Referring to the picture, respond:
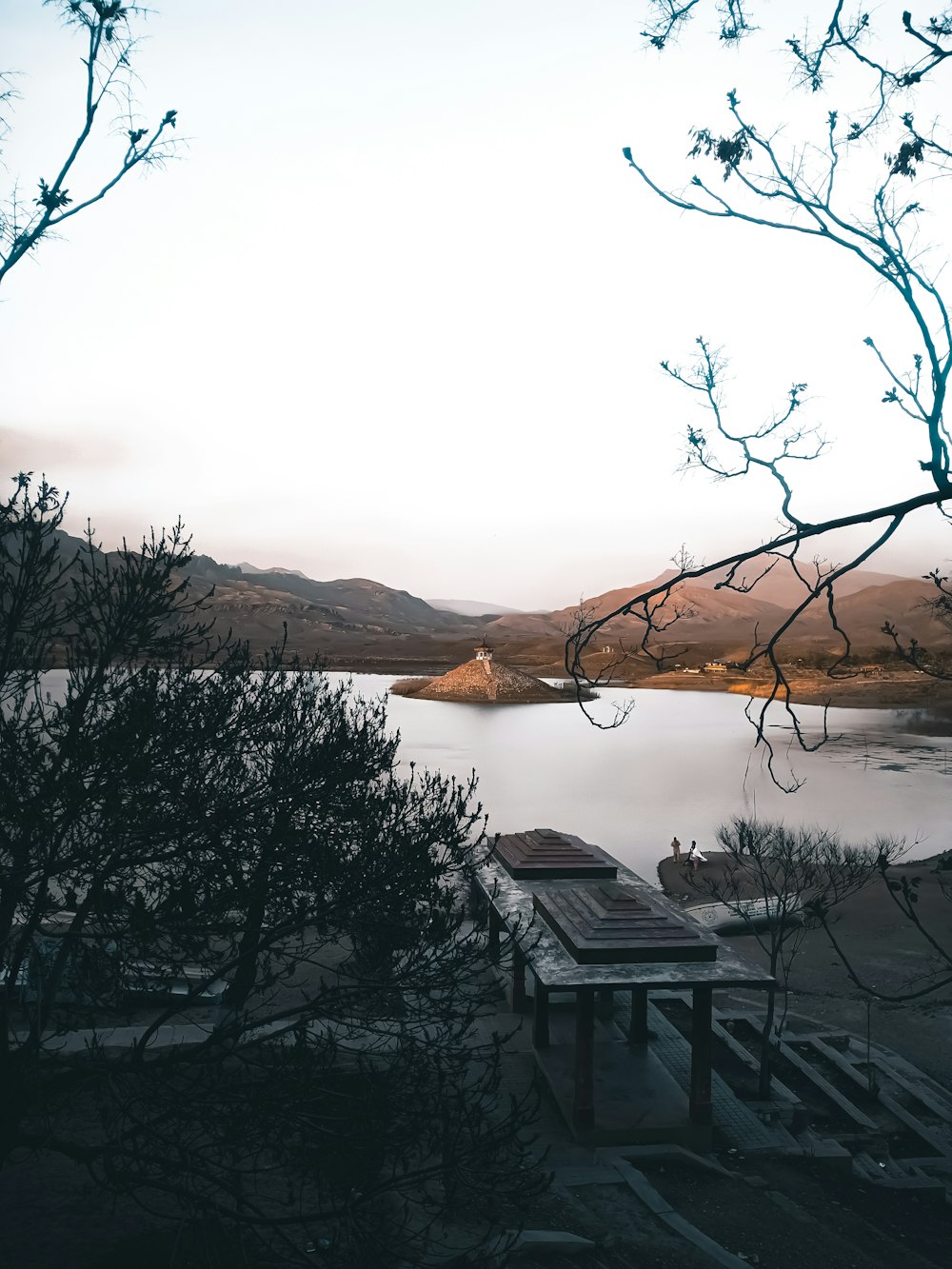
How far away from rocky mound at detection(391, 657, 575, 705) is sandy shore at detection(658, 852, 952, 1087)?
86641 millimetres

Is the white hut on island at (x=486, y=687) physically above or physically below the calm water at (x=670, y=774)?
above

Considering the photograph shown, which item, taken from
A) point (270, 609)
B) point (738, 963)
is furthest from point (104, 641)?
point (270, 609)

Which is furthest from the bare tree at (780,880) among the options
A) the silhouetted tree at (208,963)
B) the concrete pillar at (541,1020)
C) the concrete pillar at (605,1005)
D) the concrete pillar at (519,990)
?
the silhouetted tree at (208,963)

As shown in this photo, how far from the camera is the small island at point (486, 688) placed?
4899 inches

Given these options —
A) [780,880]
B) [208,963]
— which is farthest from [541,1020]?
[780,880]

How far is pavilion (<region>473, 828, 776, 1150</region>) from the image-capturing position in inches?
486

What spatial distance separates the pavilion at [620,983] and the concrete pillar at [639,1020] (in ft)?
0.07

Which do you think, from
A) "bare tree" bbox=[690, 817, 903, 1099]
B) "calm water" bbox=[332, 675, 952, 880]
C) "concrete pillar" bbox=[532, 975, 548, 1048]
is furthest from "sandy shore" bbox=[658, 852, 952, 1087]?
"calm water" bbox=[332, 675, 952, 880]

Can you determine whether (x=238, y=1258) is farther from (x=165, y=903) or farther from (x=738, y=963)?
(x=738, y=963)

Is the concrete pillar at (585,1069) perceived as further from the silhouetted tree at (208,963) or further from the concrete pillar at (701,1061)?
the silhouetted tree at (208,963)

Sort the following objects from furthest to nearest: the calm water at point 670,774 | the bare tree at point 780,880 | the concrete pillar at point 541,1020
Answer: the calm water at point 670,774, the bare tree at point 780,880, the concrete pillar at point 541,1020

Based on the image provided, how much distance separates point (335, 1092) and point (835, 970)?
22.9 meters

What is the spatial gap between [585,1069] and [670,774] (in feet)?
187

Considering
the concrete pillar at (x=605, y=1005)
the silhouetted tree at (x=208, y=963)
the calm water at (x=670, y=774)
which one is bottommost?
the calm water at (x=670, y=774)
